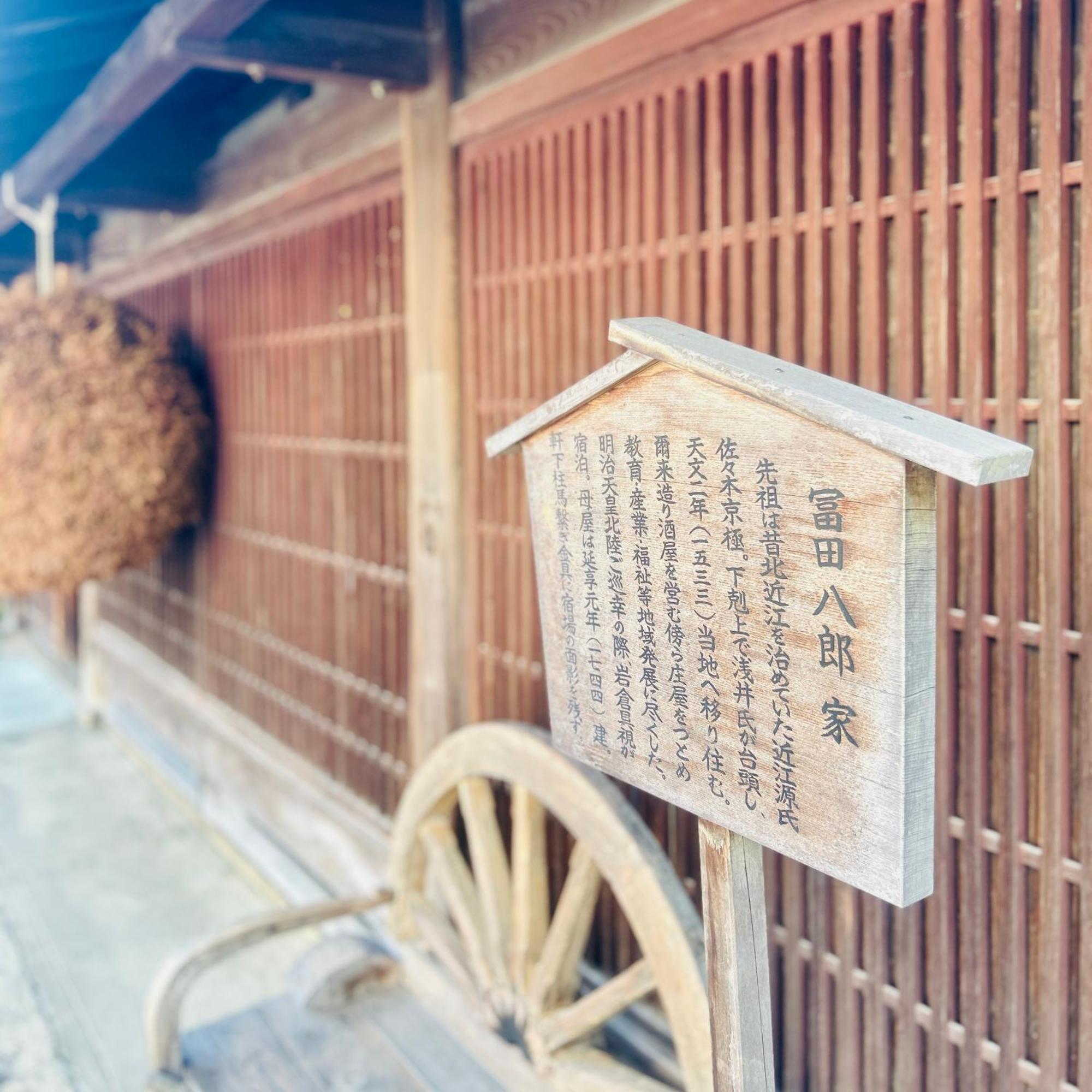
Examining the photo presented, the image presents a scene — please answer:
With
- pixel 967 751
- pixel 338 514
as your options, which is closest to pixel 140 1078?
pixel 338 514

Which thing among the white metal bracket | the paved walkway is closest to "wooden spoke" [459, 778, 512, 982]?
the paved walkway

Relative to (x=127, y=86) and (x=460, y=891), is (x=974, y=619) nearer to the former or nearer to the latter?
(x=460, y=891)

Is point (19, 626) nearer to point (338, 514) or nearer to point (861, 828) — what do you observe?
point (338, 514)

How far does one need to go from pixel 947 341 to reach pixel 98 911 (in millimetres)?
4712

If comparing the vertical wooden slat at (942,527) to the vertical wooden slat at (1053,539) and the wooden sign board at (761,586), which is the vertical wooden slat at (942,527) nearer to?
the vertical wooden slat at (1053,539)

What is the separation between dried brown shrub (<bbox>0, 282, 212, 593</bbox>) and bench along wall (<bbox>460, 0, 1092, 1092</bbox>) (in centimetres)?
341

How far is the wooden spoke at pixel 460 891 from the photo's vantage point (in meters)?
3.21

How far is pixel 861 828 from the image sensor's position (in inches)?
62.1

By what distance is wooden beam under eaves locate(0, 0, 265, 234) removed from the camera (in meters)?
3.08

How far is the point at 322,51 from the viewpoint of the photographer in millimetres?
3463

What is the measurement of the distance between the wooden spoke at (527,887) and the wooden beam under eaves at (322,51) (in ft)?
7.41

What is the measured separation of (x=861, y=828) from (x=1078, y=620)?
710 millimetres

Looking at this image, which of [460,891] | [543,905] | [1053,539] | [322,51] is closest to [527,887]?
[543,905]

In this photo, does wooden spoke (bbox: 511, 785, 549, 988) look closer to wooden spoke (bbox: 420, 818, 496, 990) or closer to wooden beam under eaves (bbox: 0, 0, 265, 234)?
wooden spoke (bbox: 420, 818, 496, 990)
